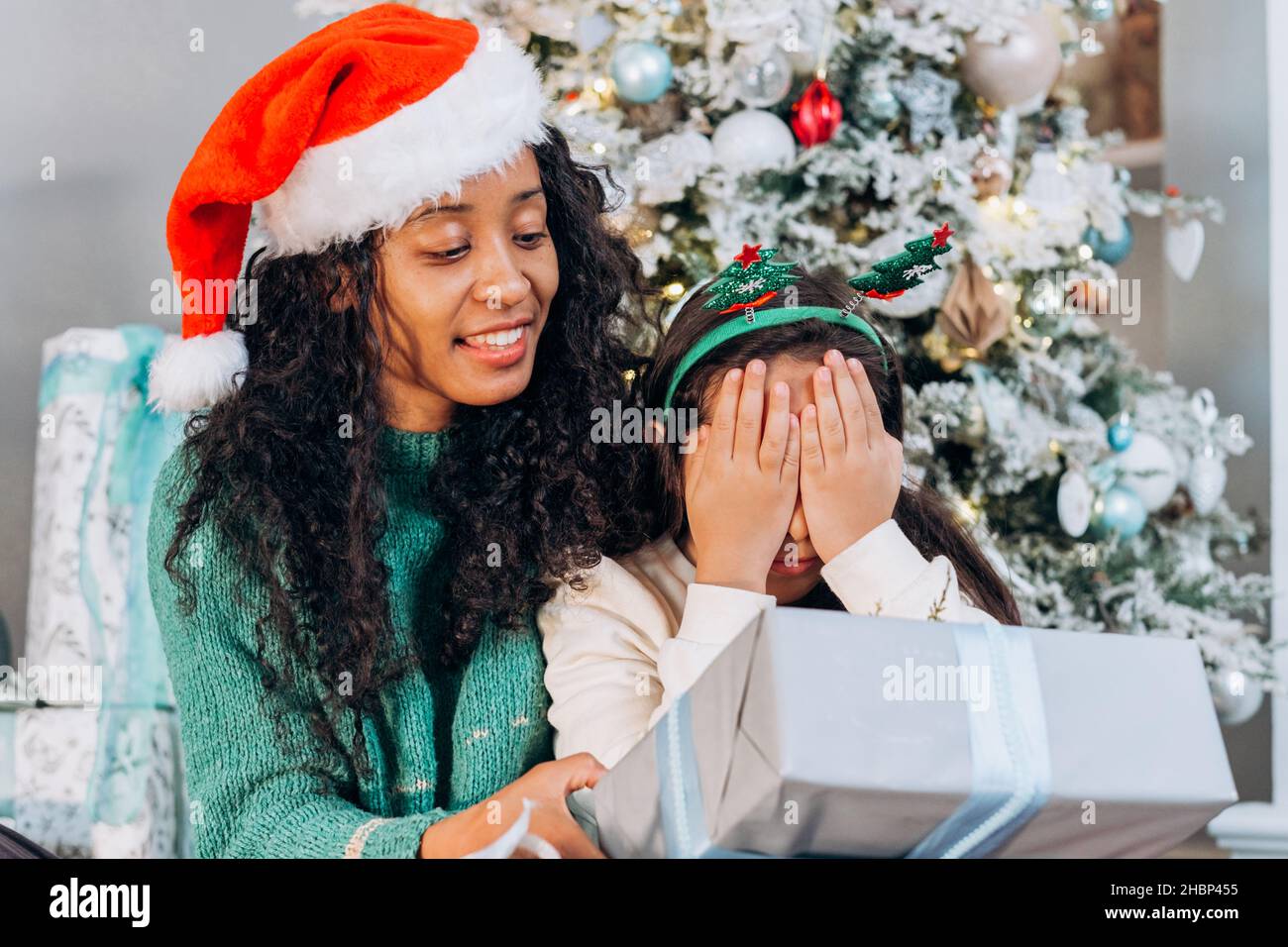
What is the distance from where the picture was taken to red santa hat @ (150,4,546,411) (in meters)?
0.93

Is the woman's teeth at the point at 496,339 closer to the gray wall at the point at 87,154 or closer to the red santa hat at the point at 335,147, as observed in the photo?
the red santa hat at the point at 335,147

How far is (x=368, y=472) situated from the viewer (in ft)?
3.24

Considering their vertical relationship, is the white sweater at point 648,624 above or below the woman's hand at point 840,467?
below

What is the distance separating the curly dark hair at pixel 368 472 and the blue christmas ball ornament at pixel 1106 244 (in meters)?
1.25

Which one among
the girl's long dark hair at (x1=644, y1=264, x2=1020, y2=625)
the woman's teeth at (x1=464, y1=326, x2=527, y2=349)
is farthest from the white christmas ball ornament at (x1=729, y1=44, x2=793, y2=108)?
the woman's teeth at (x1=464, y1=326, x2=527, y2=349)

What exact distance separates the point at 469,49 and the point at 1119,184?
139cm

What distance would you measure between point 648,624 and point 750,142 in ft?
3.45

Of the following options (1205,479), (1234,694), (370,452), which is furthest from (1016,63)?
(370,452)

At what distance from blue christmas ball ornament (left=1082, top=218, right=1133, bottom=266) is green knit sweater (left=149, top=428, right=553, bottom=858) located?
144cm

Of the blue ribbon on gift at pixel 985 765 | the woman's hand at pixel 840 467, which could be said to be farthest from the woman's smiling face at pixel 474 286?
the blue ribbon on gift at pixel 985 765

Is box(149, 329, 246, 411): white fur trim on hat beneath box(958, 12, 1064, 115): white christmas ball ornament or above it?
beneath

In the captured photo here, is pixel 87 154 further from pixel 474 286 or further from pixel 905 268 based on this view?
pixel 905 268

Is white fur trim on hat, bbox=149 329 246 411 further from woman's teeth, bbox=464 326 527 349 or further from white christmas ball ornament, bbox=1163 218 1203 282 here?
white christmas ball ornament, bbox=1163 218 1203 282

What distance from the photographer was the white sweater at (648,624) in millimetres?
875
